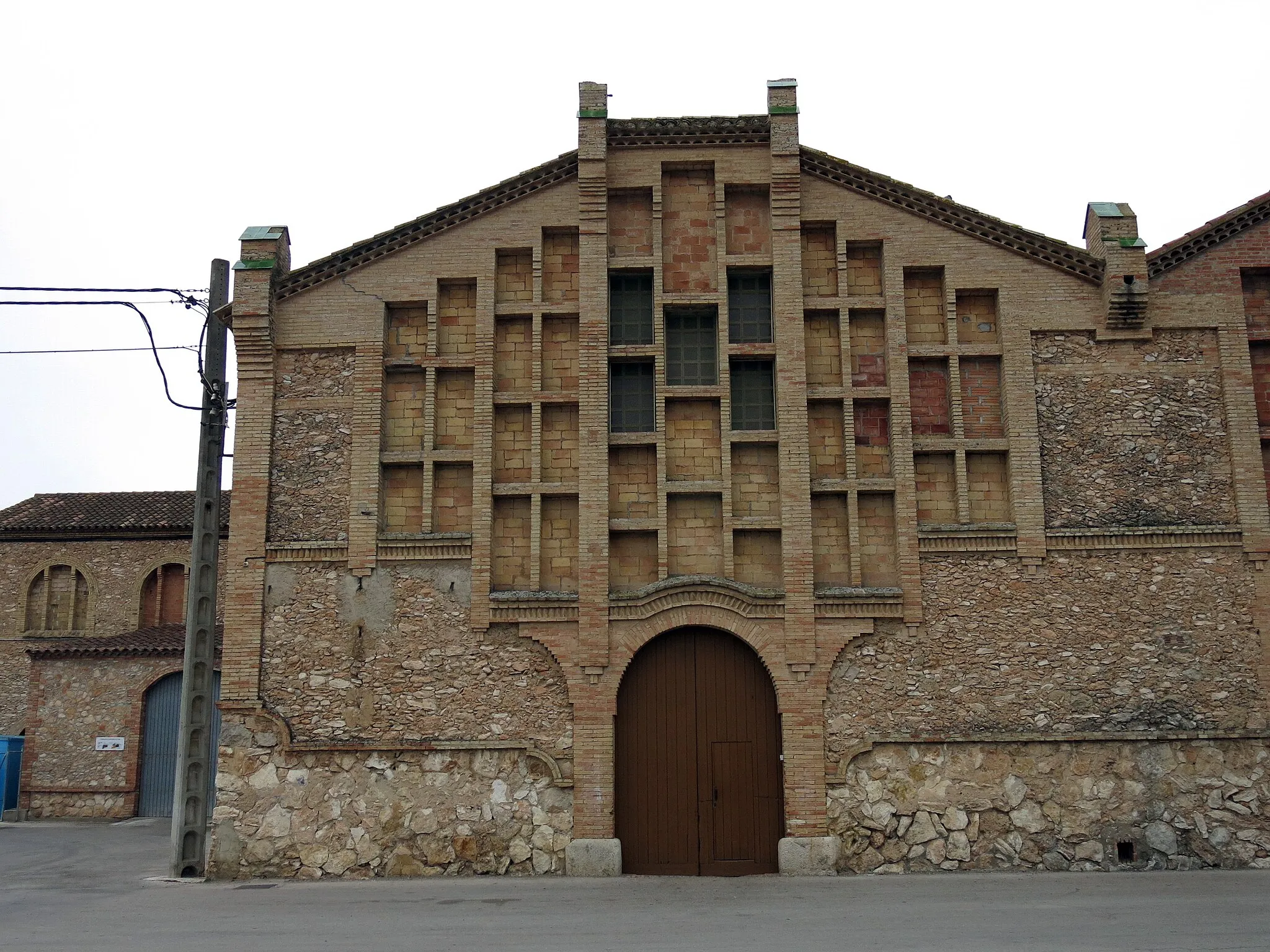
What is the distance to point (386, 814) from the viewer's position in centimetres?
1573

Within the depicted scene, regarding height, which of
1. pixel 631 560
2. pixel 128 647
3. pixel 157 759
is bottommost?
pixel 157 759

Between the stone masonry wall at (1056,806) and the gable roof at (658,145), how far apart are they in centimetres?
777

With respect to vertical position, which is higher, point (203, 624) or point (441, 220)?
point (441, 220)

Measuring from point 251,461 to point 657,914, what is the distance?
9018 mm

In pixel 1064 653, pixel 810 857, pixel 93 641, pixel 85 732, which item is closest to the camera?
pixel 810 857

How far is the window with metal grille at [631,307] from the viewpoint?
687 inches

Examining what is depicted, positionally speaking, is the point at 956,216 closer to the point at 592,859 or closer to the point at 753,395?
the point at 753,395

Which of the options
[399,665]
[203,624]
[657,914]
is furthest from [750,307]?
[203,624]

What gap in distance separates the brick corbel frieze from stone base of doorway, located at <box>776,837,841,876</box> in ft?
26.2

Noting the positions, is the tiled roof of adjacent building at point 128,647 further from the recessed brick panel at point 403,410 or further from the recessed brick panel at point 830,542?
the recessed brick panel at point 830,542

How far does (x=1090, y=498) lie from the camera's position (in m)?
16.3

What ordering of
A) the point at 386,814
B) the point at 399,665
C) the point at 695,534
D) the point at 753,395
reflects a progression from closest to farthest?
1. the point at 386,814
2. the point at 399,665
3. the point at 695,534
4. the point at 753,395

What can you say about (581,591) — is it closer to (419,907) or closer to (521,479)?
(521,479)

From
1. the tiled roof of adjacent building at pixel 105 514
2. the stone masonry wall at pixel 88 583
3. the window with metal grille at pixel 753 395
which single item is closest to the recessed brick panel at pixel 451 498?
the window with metal grille at pixel 753 395
